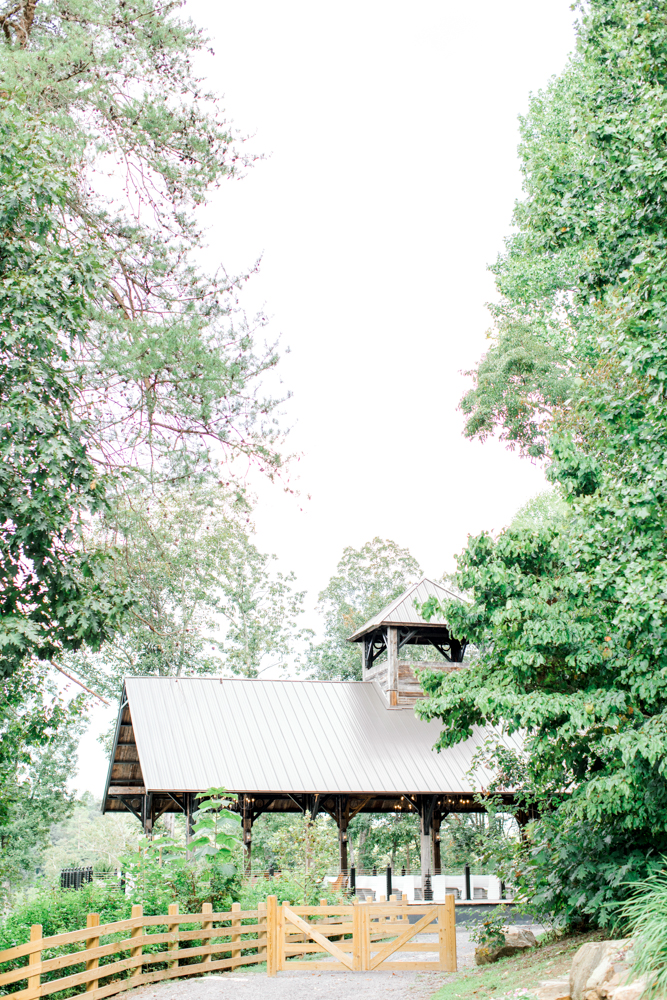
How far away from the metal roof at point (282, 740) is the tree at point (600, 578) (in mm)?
7397

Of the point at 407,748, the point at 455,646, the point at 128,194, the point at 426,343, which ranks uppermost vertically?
the point at 426,343

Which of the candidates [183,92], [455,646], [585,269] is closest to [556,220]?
[585,269]

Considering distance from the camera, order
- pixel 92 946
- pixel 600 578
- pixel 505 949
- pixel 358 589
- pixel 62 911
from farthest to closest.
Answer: pixel 358 589, pixel 505 949, pixel 62 911, pixel 92 946, pixel 600 578

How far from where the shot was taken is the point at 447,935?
10.8 meters

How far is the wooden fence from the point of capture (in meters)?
8.97

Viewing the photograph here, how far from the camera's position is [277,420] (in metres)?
11.0

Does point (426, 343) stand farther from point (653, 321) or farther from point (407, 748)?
point (653, 321)

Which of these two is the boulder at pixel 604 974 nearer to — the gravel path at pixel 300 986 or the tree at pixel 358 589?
the gravel path at pixel 300 986

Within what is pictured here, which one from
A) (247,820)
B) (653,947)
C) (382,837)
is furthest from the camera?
(382,837)

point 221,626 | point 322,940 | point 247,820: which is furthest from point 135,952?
point 221,626

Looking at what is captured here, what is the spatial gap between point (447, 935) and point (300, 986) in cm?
A: 196

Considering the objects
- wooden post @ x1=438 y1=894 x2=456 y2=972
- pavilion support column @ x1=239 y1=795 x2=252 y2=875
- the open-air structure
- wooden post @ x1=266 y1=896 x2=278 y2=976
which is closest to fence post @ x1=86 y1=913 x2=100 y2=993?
wooden post @ x1=266 y1=896 x2=278 y2=976

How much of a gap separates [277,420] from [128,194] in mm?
3372

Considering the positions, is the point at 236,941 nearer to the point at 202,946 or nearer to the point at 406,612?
the point at 202,946
